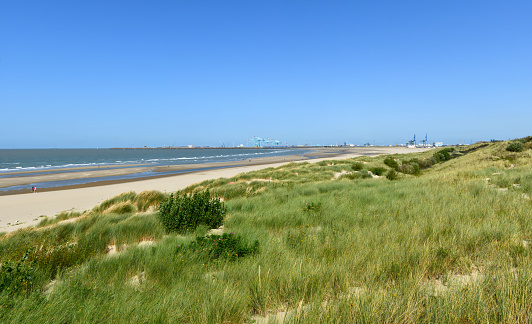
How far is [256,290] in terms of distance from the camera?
295 cm

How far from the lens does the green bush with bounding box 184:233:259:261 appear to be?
4219 mm

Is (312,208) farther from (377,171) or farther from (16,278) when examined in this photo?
(377,171)

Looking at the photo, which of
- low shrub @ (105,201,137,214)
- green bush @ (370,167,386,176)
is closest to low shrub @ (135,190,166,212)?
low shrub @ (105,201,137,214)

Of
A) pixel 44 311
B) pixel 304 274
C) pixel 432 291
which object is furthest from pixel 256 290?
pixel 44 311

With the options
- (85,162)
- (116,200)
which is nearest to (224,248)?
(116,200)

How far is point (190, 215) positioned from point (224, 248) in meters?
2.88

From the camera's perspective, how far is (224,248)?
4391mm

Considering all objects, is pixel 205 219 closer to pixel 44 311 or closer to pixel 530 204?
pixel 44 311

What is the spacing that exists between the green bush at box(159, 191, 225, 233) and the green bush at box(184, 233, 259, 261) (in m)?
1.98

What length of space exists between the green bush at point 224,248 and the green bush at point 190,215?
1984mm

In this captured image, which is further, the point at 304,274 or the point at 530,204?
the point at 530,204

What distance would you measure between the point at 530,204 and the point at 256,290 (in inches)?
289

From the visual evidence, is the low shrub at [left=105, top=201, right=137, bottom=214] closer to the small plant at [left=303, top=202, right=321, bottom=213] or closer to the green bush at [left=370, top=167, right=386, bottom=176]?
the small plant at [left=303, top=202, right=321, bottom=213]

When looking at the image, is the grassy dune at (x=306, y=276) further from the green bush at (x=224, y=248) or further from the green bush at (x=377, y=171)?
the green bush at (x=377, y=171)
